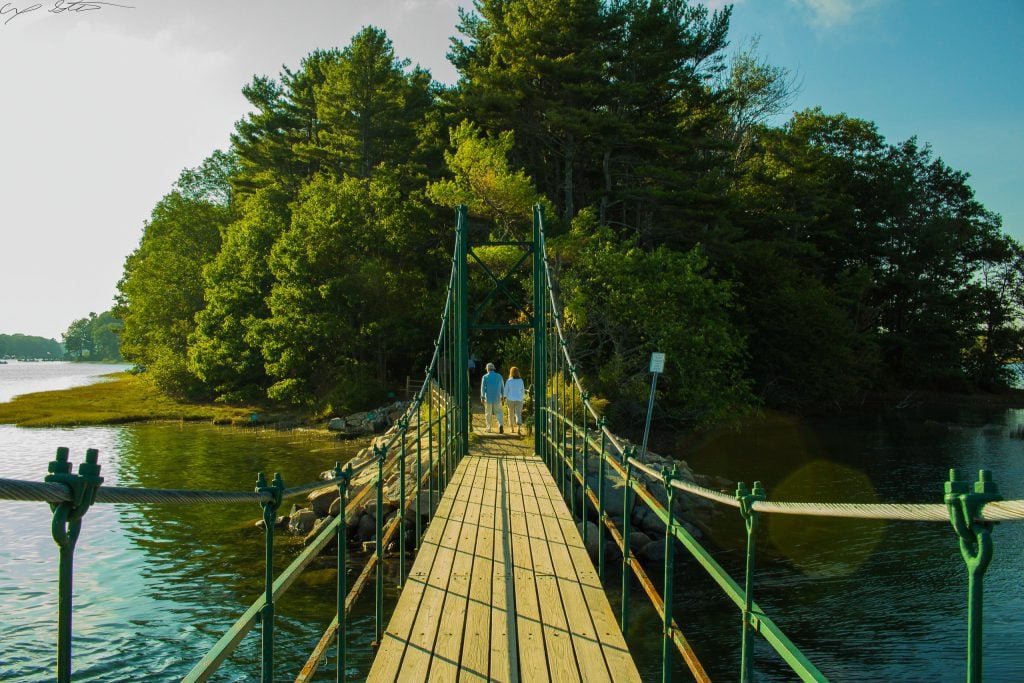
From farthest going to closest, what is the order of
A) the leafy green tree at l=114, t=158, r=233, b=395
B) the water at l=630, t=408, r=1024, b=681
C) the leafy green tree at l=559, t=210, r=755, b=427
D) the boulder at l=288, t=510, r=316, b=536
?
the leafy green tree at l=114, t=158, r=233, b=395 < the leafy green tree at l=559, t=210, r=755, b=427 < the boulder at l=288, t=510, r=316, b=536 < the water at l=630, t=408, r=1024, b=681

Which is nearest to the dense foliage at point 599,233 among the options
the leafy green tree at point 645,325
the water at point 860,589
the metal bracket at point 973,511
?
the leafy green tree at point 645,325

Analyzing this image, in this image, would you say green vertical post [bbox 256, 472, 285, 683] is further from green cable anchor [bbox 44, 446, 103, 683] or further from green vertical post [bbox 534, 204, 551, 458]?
green vertical post [bbox 534, 204, 551, 458]

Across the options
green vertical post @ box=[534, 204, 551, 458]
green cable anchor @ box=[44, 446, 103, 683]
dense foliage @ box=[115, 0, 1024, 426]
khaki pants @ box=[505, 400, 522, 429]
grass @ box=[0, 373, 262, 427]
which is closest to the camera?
green cable anchor @ box=[44, 446, 103, 683]

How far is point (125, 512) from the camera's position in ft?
50.4

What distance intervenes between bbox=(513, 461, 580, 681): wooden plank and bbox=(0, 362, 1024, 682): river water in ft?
4.67

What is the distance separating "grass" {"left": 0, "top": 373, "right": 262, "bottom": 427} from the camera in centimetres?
3189

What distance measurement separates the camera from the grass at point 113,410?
31891 millimetres

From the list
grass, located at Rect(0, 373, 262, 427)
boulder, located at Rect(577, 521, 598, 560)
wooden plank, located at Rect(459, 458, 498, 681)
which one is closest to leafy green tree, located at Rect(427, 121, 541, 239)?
boulder, located at Rect(577, 521, 598, 560)

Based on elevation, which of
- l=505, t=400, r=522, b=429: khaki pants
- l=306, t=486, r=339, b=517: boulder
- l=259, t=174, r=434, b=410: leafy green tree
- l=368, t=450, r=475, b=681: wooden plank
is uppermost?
l=259, t=174, r=434, b=410: leafy green tree

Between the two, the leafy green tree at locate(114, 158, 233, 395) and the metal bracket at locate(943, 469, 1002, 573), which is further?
the leafy green tree at locate(114, 158, 233, 395)

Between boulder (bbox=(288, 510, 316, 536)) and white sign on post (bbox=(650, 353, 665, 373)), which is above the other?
white sign on post (bbox=(650, 353, 665, 373))

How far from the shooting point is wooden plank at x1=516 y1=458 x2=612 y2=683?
3811 mm

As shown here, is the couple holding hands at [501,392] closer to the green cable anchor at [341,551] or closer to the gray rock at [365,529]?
the gray rock at [365,529]

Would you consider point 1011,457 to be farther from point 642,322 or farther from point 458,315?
point 458,315
